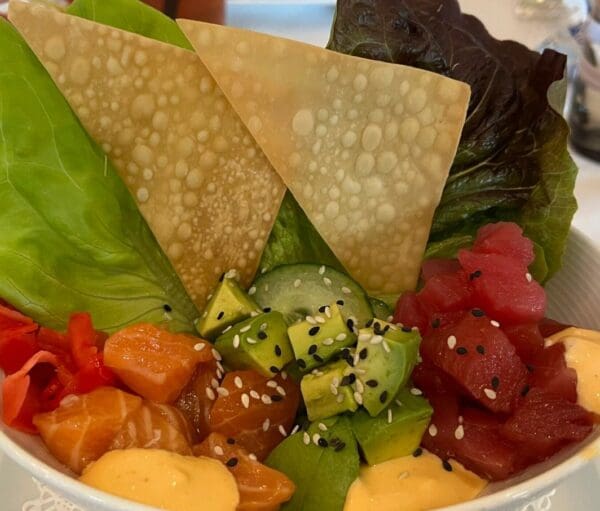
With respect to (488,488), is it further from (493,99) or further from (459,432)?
(493,99)

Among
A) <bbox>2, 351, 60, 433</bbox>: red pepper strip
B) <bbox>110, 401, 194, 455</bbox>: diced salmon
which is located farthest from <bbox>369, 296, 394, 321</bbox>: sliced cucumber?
<bbox>2, 351, 60, 433</bbox>: red pepper strip

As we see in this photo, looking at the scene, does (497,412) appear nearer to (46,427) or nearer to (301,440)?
(301,440)

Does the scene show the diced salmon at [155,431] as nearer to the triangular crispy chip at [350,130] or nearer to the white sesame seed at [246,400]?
the white sesame seed at [246,400]

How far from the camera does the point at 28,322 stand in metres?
1.28

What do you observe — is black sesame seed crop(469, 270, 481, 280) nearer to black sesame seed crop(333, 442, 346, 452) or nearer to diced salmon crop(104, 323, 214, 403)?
black sesame seed crop(333, 442, 346, 452)

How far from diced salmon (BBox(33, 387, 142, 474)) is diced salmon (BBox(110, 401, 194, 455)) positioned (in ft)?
0.04

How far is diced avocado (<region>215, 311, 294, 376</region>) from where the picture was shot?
1255 millimetres

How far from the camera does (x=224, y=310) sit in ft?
4.54

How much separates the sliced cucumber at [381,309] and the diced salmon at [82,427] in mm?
546

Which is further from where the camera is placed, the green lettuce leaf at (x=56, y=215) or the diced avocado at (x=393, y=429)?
the green lettuce leaf at (x=56, y=215)

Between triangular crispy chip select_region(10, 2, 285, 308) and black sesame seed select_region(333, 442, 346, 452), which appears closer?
black sesame seed select_region(333, 442, 346, 452)

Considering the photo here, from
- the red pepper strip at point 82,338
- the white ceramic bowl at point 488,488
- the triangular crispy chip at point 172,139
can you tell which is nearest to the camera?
the white ceramic bowl at point 488,488

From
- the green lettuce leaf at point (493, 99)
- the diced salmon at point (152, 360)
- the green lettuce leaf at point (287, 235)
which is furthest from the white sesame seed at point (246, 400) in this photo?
the green lettuce leaf at point (493, 99)

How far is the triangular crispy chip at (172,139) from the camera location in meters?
1.35
